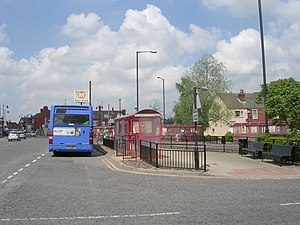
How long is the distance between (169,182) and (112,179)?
2119 millimetres

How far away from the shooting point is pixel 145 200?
9.12 metres

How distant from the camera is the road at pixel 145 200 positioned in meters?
7.18

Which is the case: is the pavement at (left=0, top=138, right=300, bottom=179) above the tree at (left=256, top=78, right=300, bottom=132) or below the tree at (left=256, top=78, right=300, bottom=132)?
below

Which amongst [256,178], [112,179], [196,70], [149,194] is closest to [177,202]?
[149,194]

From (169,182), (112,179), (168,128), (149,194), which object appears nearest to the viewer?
(149,194)

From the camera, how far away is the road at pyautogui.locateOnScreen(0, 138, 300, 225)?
283 inches

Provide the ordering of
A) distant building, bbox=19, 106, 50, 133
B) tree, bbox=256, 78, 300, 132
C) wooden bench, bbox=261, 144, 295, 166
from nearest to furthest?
wooden bench, bbox=261, 144, 295, 166 → tree, bbox=256, 78, 300, 132 → distant building, bbox=19, 106, 50, 133

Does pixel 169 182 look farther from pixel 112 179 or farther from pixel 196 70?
pixel 196 70

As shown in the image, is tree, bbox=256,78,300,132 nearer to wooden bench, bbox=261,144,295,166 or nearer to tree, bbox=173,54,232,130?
wooden bench, bbox=261,144,295,166

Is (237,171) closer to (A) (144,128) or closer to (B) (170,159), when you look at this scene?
(B) (170,159)

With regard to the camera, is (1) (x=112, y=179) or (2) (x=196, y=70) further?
(2) (x=196, y=70)

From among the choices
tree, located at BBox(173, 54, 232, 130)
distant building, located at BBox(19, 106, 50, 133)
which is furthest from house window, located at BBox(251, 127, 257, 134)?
distant building, located at BBox(19, 106, 50, 133)

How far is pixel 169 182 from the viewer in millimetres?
12211

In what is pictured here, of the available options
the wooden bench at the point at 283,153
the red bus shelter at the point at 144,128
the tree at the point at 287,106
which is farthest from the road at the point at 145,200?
the tree at the point at 287,106
